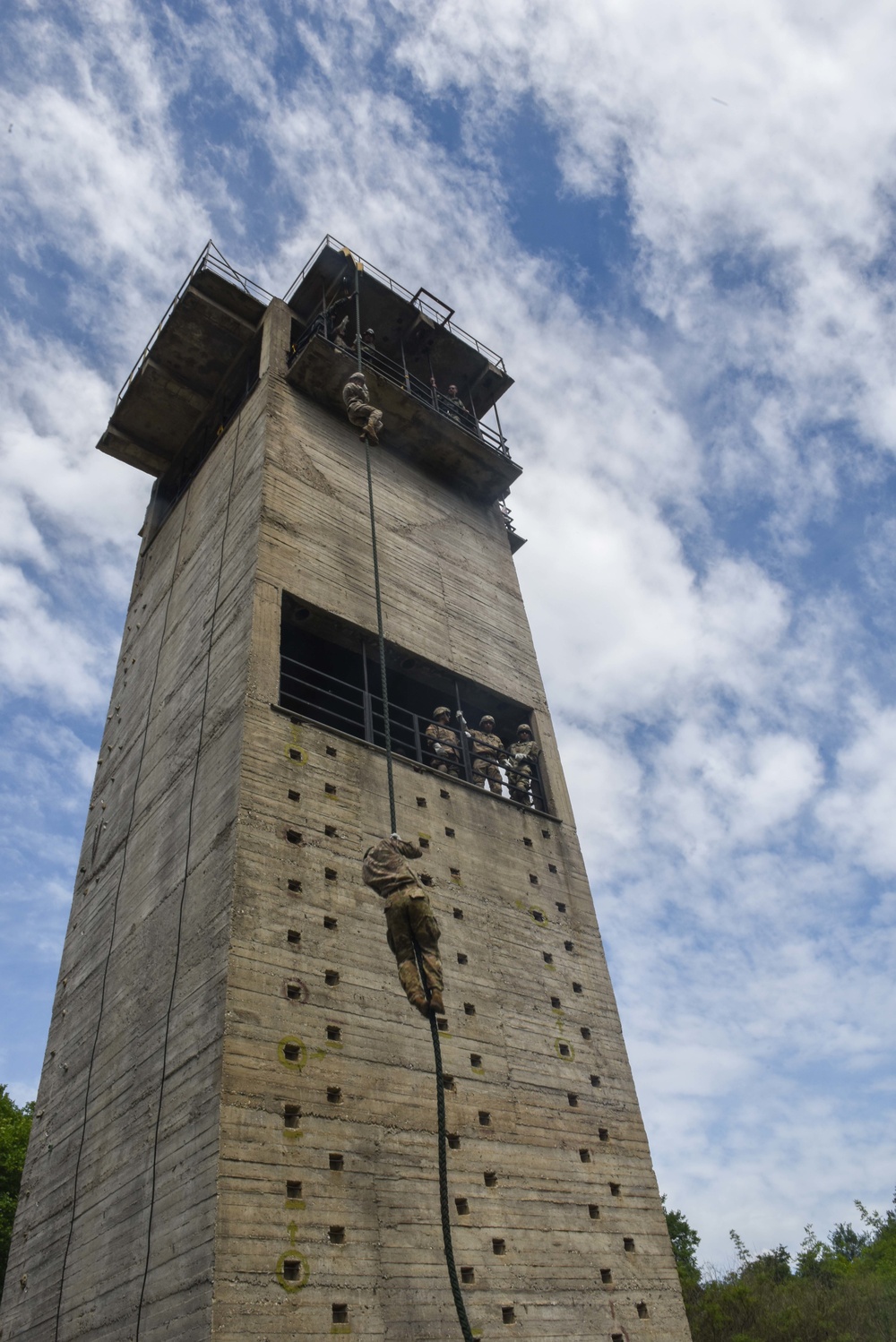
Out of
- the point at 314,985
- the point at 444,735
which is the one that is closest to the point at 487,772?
the point at 444,735

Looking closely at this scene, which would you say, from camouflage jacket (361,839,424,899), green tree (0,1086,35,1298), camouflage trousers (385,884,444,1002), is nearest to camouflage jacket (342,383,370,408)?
camouflage jacket (361,839,424,899)

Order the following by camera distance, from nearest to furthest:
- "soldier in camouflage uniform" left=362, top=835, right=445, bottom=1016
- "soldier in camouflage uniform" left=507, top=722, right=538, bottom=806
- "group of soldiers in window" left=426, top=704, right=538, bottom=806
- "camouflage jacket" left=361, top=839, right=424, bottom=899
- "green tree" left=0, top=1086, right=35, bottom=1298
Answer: "soldier in camouflage uniform" left=362, top=835, right=445, bottom=1016 < "camouflage jacket" left=361, top=839, right=424, bottom=899 < "group of soldiers in window" left=426, top=704, right=538, bottom=806 < "soldier in camouflage uniform" left=507, top=722, right=538, bottom=806 < "green tree" left=0, top=1086, right=35, bottom=1298

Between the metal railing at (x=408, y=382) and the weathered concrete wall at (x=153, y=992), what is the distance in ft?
8.62

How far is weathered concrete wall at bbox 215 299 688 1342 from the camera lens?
874cm

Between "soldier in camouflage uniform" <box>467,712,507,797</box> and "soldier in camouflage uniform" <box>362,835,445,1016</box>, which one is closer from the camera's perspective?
"soldier in camouflage uniform" <box>362,835,445,1016</box>

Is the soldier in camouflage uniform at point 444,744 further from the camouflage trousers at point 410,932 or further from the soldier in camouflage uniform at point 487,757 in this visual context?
the camouflage trousers at point 410,932

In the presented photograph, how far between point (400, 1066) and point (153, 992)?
3273 mm

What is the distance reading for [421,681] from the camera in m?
16.4

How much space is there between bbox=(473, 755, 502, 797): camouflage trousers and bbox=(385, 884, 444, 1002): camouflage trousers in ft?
23.3

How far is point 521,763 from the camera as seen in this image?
16.1 meters

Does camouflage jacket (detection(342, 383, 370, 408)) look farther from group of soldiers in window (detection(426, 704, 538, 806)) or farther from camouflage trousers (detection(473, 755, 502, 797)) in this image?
camouflage trousers (detection(473, 755, 502, 797))

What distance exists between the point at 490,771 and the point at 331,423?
7802 millimetres

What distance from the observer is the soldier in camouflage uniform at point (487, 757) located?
15289 mm

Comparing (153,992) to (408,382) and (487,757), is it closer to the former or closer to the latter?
(487,757)
